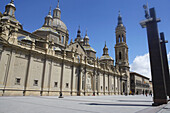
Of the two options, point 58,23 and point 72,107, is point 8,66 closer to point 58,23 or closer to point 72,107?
point 72,107

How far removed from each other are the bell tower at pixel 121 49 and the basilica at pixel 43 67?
1422 centimetres

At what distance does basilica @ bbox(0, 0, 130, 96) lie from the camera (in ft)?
69.6

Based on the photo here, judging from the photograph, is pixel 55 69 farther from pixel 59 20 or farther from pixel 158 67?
pixel 59 20

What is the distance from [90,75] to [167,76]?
24.2 metres

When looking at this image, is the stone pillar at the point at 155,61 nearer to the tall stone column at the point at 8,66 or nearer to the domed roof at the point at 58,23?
the tall stone column at the point at 8,66

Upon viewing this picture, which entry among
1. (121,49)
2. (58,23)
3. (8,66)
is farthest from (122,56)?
(8,66)

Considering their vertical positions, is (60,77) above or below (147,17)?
below

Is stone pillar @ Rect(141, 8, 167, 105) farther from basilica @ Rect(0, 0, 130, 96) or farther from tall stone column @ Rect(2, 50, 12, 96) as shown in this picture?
tall stone column @ Rect(2, 50, 12, 96)

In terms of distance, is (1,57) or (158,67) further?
(1,57)

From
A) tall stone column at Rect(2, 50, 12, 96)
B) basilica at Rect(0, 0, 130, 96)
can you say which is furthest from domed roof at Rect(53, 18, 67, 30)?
tall stone column at Rect(2, 50, 12, 96)

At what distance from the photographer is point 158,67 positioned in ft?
39.7

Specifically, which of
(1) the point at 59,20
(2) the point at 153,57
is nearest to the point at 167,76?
(2) the point at 153,57

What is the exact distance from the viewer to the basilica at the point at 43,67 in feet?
69.6

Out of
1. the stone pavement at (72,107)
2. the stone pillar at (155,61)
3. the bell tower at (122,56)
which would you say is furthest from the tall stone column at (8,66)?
the bell tower at (122,56)
